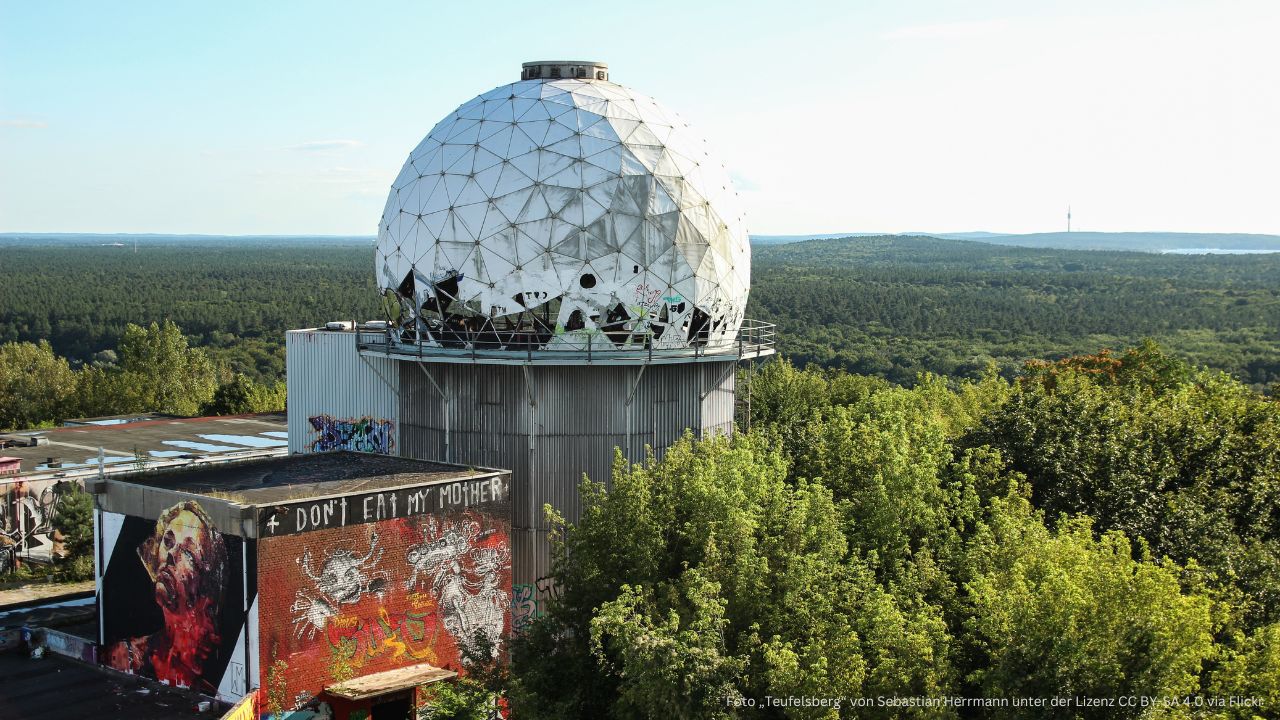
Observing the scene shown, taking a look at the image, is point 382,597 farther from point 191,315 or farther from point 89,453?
point 191,315

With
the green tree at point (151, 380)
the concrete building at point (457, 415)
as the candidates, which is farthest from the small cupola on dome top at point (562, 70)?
the green tree at point (151, 380)

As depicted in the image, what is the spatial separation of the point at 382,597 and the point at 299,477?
4615 millimetres

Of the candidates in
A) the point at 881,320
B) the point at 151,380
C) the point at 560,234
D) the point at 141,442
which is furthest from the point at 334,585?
the point at 881,320

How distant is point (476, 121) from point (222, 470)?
10.9m

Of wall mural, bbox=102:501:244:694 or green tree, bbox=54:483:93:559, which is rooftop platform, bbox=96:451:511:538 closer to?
wall mural, bbox=102:501:244:694

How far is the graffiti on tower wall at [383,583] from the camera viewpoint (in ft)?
76.4

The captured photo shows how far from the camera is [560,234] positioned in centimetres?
2897

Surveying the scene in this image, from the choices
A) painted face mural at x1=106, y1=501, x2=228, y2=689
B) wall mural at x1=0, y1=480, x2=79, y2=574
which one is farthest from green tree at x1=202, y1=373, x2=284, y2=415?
painted face mural at x1=106, y1=501, x2=228, y2=689

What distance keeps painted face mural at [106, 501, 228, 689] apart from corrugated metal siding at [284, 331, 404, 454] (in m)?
8.00

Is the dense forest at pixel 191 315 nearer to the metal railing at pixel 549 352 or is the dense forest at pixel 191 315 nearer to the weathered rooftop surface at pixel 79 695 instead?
the metal railing at pixel 549 352

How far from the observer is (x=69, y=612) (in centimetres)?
3086

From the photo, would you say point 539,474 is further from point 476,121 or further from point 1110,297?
point 1110,297

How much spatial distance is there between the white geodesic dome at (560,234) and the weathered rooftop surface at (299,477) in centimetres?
348

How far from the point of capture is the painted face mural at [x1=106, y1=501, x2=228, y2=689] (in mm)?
23859
